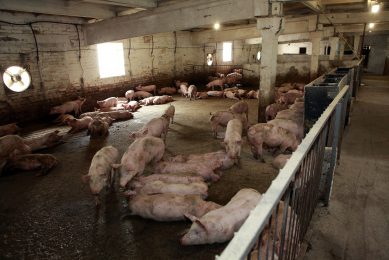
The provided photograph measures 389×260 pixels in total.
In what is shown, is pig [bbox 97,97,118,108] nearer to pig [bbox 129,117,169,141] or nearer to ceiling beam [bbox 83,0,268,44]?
ceiling beam [bbox 83,0,268,44]

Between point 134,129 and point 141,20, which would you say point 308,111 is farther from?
point 141,20

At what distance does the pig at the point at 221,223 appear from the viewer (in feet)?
10.3

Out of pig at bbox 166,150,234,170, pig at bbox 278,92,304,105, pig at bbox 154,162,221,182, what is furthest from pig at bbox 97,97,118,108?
pig at bbox 154,162,221,182

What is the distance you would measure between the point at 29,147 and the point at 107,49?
24.1ft

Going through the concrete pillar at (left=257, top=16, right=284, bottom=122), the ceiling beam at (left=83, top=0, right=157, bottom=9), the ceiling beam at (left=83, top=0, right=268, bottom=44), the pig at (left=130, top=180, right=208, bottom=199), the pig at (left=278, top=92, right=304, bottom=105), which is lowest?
the pig at (left=130, top=180, right=208, bottom=199)

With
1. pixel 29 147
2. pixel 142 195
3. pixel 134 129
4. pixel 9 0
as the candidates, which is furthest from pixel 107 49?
pixel 142 195

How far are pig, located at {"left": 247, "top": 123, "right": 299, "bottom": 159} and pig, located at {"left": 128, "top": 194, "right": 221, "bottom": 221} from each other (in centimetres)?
229

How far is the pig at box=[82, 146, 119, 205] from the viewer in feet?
14.1

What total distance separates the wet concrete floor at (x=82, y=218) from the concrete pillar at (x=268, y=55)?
2052 mm

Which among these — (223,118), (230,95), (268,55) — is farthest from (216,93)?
(223,118)

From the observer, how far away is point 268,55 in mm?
7438

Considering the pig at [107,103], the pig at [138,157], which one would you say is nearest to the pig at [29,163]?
the pig at [138,157]

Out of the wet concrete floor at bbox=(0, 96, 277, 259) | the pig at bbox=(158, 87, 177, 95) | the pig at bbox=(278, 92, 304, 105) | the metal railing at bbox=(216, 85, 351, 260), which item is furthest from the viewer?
the pig at bbox=(158, 87, 177, 95)

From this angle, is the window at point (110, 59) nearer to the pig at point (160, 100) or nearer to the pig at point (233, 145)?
the pig at point (160, 100)
